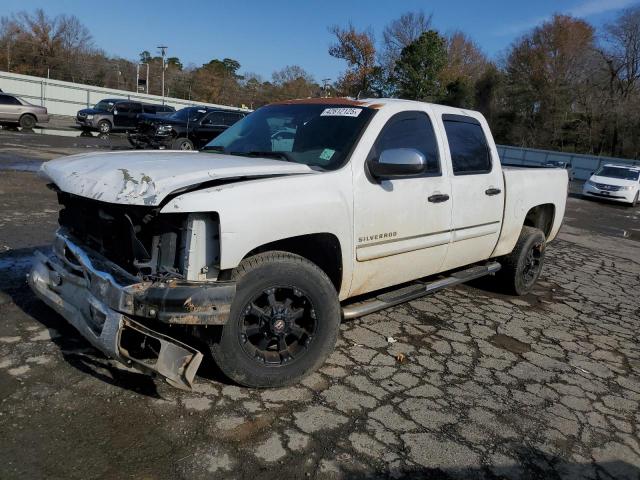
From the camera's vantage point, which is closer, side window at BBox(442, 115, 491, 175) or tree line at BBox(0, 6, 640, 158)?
side window at BBox(442, 115, 491, 175)

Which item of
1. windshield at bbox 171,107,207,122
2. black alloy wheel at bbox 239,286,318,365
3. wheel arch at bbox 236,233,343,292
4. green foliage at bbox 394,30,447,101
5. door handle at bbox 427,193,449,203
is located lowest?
black alloy wheel at bbox 239,286,318,365

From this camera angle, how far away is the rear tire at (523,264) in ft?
17.8

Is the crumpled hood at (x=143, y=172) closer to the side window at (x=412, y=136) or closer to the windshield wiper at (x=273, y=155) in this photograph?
the windshield wiper at (x=273, y=155)

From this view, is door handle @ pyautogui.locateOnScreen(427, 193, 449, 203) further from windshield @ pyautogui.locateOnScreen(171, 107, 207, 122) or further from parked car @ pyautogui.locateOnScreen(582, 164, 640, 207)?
parked car @ pyautogui.locateOnScreen(582, 164, 640, 207)

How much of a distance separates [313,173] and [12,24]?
6517 centimetres

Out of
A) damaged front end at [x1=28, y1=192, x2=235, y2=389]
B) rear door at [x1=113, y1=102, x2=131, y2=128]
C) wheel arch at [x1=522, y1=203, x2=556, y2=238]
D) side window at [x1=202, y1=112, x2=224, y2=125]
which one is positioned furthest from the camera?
rear door at [x1=113, y1=102, x2=131, y2=128]

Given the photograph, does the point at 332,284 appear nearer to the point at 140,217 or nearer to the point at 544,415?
the point at 140,217

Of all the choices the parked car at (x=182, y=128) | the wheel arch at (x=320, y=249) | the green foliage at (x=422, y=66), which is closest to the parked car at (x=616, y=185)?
the parked car at (x=182, y=128)

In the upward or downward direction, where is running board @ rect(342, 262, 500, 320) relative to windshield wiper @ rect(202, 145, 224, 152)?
downward

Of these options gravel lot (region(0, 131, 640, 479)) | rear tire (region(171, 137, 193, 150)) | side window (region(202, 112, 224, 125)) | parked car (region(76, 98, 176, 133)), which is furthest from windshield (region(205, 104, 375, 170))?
parked car (region(76, 98, 176, 133))

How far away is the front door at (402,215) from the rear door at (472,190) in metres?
0.17

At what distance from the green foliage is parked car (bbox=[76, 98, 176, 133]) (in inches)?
919

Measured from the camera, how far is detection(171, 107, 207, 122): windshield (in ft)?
61.1

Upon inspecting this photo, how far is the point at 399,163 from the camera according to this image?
3.43m
